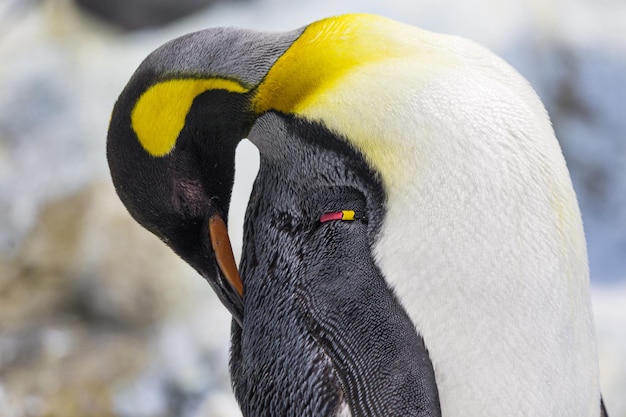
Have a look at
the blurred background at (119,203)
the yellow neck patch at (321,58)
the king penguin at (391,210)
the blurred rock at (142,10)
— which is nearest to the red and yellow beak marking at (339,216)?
the king penguin at (391,210)

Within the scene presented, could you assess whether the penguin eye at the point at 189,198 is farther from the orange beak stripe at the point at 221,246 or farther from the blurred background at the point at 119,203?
the blurred background at the point at 119,203

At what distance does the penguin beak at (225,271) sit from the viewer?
1.17 meters

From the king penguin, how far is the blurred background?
4.86ft

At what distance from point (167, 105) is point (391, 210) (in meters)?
0.37

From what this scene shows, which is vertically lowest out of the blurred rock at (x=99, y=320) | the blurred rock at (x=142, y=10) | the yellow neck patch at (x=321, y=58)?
the blurred rock at (x=99, y=320)

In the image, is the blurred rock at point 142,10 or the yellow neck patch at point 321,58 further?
the blurred rock at point 142,10

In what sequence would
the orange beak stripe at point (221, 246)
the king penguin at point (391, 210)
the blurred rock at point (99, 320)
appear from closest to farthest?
the king penguin at point (391, 210), the orange beak stripe at point (221, 246), the blurred rock at point (99, 320)

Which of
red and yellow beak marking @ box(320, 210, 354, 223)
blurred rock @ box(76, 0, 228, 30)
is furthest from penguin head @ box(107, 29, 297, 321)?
blurred rock @ box(76, 0, 228, 30)

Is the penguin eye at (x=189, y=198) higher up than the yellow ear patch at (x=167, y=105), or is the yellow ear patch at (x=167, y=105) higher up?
the yellow ear patch at (x=167, y=105)

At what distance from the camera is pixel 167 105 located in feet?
3.50

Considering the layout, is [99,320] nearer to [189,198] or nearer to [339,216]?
[189,198]

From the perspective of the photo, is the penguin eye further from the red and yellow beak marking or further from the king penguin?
the red and yellow beak marking

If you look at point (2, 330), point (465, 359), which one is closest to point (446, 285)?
point (465, 359)

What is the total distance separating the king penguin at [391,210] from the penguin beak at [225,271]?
0.29 ft
